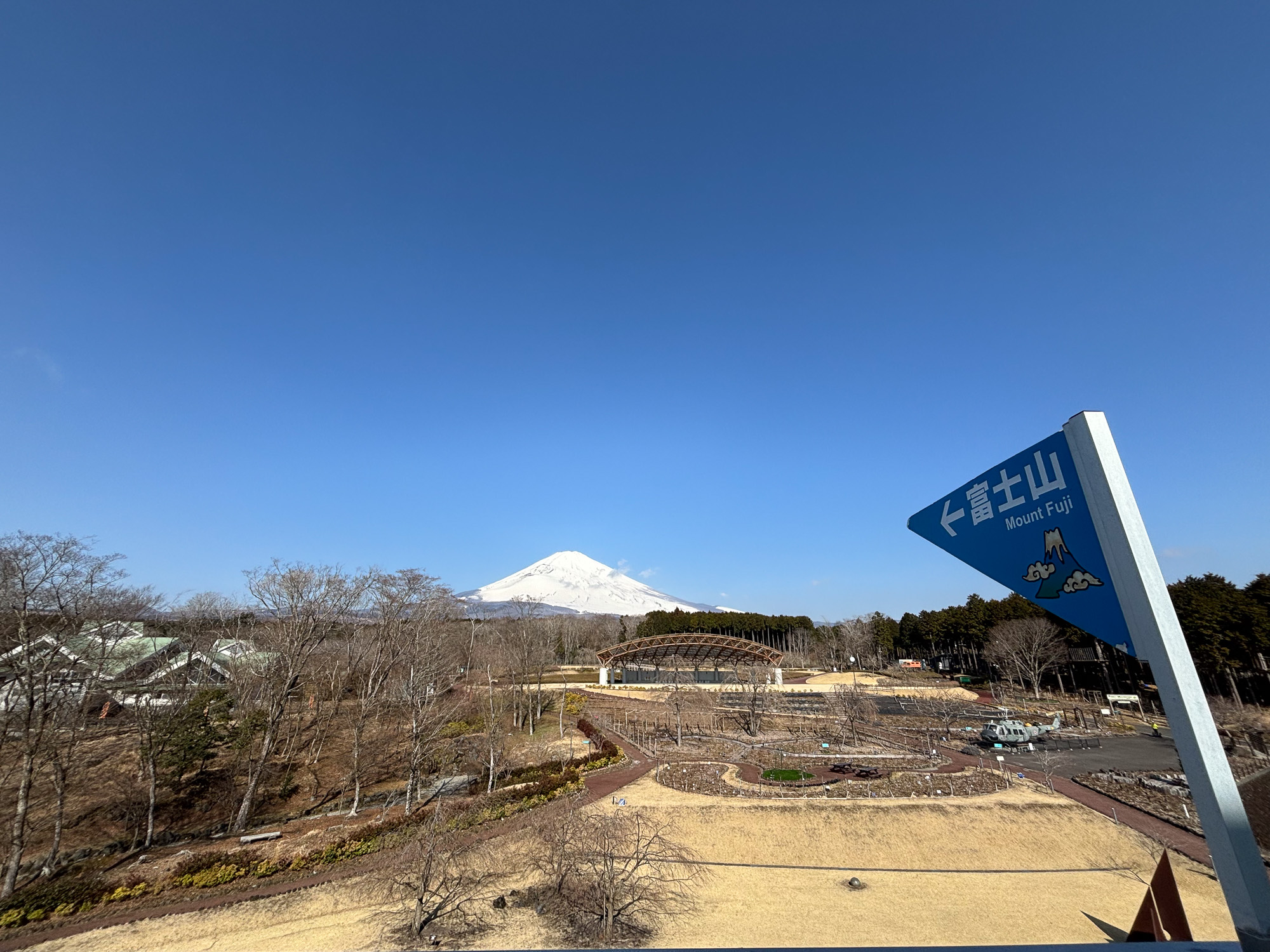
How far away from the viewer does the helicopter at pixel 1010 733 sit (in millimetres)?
26984

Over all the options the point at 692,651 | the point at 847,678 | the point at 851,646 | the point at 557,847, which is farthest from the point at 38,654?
the point at 851,646

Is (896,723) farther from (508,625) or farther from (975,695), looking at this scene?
(508,625)

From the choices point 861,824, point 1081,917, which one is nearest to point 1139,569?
point 1081,917

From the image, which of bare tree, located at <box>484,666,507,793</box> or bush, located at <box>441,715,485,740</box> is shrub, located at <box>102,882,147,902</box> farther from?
bush, located at <box>441,715,485,740</box>

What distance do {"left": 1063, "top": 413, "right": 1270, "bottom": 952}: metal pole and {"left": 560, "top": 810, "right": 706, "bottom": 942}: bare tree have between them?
1222 cm

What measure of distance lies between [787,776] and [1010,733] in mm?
13208

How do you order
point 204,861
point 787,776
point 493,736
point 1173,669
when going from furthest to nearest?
point 493,736
point 787,776
point 204,861
point 1173,669

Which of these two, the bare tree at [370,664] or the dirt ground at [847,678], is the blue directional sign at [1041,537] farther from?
the dirt ground at [847,678]

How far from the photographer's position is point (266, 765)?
2445cm

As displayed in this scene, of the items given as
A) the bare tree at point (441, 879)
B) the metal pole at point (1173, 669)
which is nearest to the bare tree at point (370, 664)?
the bare tree at point (441, 879)

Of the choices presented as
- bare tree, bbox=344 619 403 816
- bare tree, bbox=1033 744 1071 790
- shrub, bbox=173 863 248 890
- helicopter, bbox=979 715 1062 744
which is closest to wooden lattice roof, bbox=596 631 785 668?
bare tree, bbox=344 619 403 816

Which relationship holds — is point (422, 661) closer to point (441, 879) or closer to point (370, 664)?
point (441, 879)

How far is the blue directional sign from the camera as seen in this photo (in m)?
2.20

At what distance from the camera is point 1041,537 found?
7.79ft
